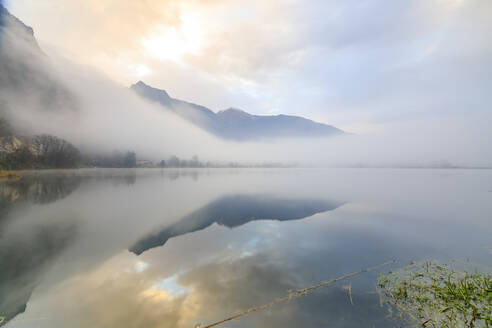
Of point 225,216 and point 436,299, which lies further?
point 225,216

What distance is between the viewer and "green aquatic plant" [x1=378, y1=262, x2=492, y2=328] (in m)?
5.38

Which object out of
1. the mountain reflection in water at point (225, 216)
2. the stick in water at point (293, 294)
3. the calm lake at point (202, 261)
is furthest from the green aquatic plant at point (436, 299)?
the mountain reflection in water at point (225, 216)

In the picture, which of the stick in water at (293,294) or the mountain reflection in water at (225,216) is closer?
the stick in water at (293,294)

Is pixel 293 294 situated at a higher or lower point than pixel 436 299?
lower

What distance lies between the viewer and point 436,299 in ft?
21.1

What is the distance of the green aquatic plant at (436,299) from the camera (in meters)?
5.38

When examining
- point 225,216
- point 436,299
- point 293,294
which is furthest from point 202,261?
point 436,299

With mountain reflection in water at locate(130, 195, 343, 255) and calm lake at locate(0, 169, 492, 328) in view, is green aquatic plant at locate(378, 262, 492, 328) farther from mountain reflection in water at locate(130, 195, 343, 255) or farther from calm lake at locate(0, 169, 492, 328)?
mountain reflection in water at locate(130, 195, 343, 255)

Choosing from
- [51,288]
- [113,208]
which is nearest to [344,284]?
[51,288]

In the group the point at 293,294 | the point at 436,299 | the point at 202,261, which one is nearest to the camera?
the point at 436,299

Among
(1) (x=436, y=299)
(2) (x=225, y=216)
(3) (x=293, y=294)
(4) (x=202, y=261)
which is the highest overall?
(1) (x=436, y=299)

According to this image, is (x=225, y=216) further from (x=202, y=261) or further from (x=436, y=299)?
(x=436, y=299)

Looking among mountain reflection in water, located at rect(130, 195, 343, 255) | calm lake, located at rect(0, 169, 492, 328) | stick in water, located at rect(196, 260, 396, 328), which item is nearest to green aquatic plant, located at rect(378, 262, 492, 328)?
calm lake, located at rect(0, 169, 492, 328)

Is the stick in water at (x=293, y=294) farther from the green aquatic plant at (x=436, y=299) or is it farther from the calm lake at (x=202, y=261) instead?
the green aquatic plant at (x=436, y=299)
